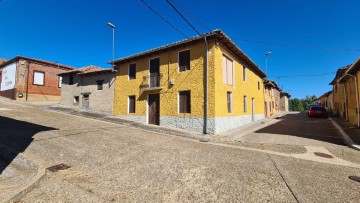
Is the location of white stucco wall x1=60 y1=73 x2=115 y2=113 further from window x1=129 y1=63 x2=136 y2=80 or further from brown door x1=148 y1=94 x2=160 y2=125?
brown door x1=148 y1=94 x2=160 y2=125

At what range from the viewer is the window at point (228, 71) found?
1356cm

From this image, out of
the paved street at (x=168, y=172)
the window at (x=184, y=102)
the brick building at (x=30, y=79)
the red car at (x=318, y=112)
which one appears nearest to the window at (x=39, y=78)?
the brick building at (x=30, y=79)

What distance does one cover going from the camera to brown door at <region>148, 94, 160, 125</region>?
14.7m

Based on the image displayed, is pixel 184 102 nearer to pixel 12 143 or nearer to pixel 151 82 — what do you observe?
pixel 151 82

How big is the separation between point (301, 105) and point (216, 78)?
234 ft

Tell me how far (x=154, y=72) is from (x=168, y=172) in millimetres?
10709

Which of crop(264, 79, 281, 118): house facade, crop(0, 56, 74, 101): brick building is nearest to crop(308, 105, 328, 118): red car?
crop(264, 79, 281, 118): house facade

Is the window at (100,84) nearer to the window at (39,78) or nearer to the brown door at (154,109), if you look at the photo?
the brown door at (154,109)

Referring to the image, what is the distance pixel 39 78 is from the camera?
81.8 feet

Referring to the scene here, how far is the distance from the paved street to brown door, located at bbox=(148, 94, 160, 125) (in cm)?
629

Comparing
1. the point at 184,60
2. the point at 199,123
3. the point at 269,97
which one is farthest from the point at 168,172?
the point at 269,97

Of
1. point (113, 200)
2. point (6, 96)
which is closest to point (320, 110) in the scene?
point (113, 200)

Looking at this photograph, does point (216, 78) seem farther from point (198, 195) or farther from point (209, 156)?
point (198, 195)

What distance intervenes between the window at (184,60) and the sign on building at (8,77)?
72.1ft
